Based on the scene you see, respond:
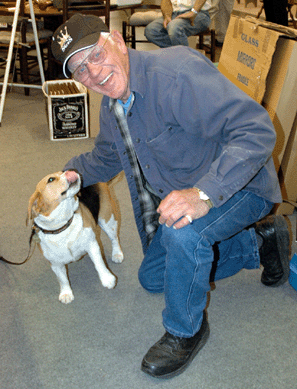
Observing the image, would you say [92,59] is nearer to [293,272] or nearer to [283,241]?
[283,241]

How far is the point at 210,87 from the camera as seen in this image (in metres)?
1.21

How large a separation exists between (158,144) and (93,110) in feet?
7.17

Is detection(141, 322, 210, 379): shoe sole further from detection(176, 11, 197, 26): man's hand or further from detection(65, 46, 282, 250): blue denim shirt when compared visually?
detection(176, 11, 197, 26): man's hand

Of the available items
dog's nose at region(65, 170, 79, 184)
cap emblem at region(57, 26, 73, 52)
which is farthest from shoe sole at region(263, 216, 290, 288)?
cap emblem at region(57, 26, 73, 52)

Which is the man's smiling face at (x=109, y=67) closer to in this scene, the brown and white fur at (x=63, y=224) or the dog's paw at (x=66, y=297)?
the brown and white fur at (x=63, y=224)

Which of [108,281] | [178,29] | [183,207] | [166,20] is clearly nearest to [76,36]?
[183,207]

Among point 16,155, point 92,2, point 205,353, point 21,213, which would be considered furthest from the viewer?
point 92,2

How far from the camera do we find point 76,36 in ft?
4.04

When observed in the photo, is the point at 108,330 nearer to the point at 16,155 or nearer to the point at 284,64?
the point at 284,64


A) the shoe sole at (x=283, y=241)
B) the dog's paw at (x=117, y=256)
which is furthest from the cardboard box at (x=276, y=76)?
the dog's paw at (x=117, y=256)

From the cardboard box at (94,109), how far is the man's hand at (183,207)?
94.9 inches

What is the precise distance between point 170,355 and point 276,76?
1531 millimetres

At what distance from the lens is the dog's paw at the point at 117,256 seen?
6.69 ft

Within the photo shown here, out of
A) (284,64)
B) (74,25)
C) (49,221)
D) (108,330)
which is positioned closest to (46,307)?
(108,330)
